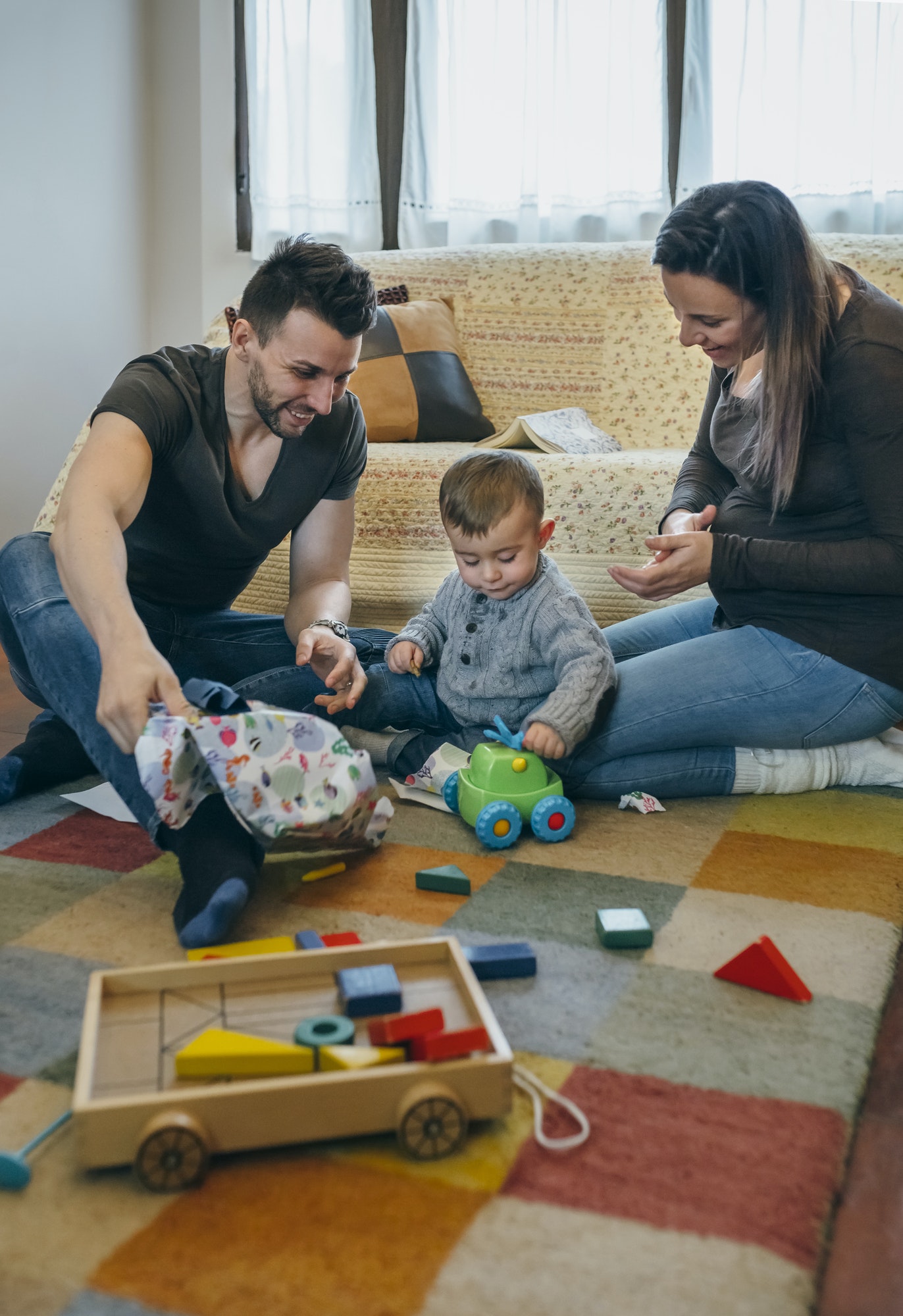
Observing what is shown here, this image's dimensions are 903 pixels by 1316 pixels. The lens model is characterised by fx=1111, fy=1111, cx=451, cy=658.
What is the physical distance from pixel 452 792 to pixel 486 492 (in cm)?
41

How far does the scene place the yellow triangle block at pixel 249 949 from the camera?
1.05 m

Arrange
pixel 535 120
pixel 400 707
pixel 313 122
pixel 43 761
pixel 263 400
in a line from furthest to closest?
pixel 313 122, pixel 535 120, pixel 400 707, pixel 43 761, pixel 263 400

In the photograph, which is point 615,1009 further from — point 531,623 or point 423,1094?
point 531,623

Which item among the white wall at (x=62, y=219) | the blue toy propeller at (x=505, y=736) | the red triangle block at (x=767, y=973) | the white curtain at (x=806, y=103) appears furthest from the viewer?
the white wall at (x=62, y=219)

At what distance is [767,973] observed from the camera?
101 cm

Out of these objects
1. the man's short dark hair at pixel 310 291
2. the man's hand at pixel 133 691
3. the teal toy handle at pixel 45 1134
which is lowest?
the teal toy handle at pixel 45 1134

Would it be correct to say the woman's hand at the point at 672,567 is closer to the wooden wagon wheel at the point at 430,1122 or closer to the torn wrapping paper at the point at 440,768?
the torn wrapping paper at the point at 440,768

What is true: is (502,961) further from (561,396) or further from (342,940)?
(561,396)

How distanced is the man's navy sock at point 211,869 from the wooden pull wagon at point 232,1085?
165 mm

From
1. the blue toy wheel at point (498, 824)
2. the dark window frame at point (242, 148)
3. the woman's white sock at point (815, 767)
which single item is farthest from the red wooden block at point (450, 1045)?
the dark window frame at point (242, 148)

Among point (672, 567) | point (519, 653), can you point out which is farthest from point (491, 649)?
point (672, 567)

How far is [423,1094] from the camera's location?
775 mm

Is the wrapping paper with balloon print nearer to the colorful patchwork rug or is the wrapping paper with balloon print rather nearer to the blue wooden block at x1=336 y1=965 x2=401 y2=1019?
the colorful patchwork rug

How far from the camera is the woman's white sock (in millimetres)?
1607
